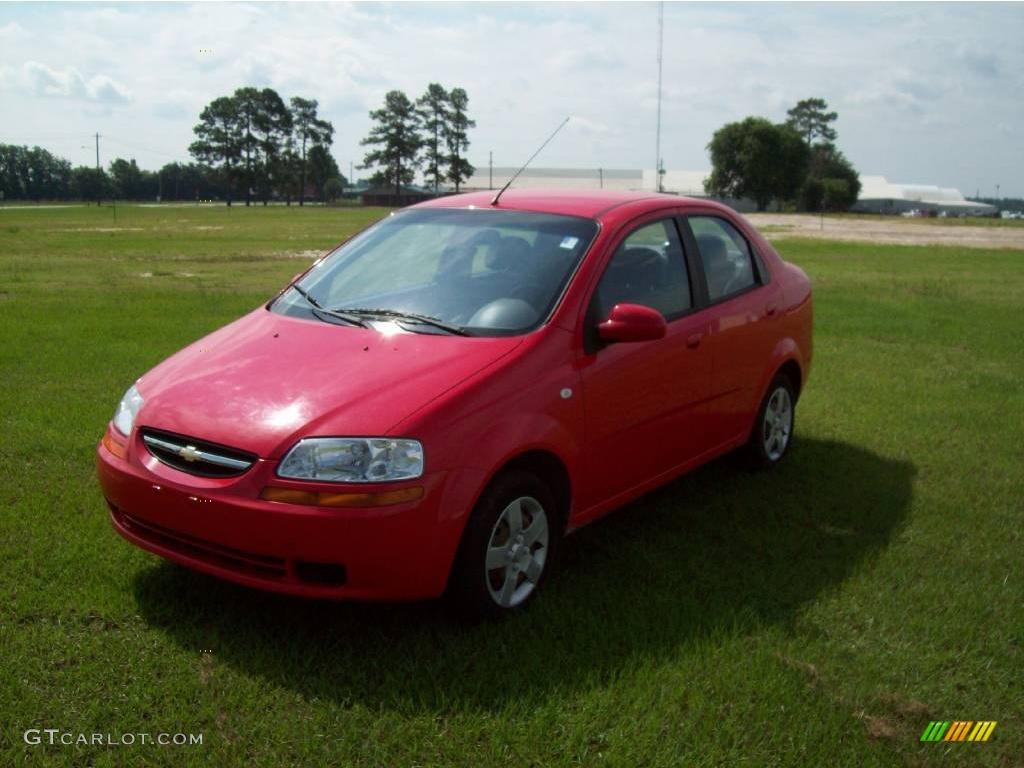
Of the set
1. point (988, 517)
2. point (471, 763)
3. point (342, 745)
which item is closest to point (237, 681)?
point (342, 745)

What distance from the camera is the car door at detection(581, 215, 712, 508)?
4.45 meters

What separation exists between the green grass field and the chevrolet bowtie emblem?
0.66 metres

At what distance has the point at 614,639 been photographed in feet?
12.7

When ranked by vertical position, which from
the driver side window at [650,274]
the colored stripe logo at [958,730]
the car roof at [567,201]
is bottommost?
the colored stripe logo at [958,730]

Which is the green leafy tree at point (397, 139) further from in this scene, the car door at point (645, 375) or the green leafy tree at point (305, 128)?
the car door at point (645, 375)

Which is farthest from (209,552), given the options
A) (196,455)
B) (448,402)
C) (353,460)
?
(448,402)

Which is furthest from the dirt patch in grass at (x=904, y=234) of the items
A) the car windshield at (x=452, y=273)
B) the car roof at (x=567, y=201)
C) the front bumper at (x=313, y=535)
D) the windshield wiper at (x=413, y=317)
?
the front bumper at (x=313, y=535)

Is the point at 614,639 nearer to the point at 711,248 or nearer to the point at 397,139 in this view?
the point at 711,248

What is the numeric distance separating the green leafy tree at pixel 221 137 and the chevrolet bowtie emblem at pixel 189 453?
10488cm

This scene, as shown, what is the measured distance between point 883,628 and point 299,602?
91.3 inches

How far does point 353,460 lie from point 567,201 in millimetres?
2124

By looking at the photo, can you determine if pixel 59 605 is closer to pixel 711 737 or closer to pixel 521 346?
pixel 521 346

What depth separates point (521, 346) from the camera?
4148mm

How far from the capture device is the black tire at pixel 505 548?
3781 mm
